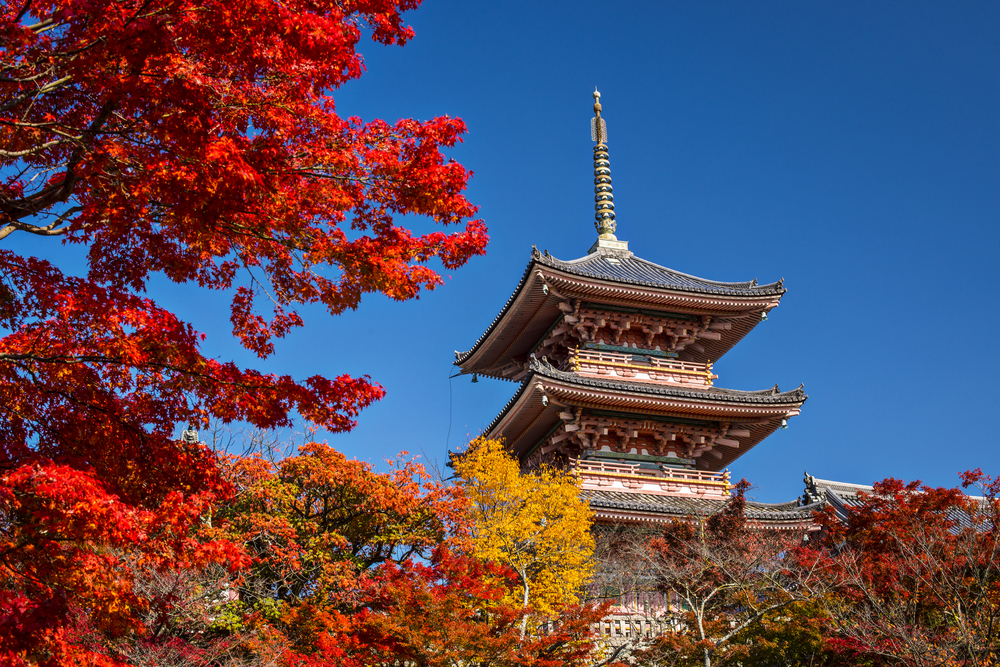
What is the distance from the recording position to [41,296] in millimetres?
6215

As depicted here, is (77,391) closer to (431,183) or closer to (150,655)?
(431,183)

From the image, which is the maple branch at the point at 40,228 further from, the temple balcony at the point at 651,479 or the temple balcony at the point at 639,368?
the temple balcony at the point at 639,368

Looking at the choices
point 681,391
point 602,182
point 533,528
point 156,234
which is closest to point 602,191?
point 602,182

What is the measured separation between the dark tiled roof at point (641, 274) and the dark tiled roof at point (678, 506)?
19.2 ft

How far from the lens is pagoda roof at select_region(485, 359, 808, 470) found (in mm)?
20141

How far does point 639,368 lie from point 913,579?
9644 millimetres

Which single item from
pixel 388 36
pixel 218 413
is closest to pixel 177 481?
pixel 218 413

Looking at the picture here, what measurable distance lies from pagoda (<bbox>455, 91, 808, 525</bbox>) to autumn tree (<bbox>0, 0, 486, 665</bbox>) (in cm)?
1222

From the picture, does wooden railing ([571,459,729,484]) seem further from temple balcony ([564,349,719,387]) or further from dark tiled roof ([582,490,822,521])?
temple balcony ([564,349,719,387])

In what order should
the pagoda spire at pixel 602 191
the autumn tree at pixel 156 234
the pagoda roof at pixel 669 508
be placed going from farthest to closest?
the pagoda spire at pixel 602 191, the pagoda roof at pixel 669 508, the autumn tree at pixel 156 234

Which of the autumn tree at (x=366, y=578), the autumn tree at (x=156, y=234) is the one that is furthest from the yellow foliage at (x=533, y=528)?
the autumn tree at (x=156, y=234)

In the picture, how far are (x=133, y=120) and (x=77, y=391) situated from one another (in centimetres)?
224

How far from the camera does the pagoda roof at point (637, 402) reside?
66.1 feet

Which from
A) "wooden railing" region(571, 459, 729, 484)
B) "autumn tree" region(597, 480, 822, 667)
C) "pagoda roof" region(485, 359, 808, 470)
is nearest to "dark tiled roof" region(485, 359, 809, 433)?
"pagoda roof" region(485, 359, 808, 470)
